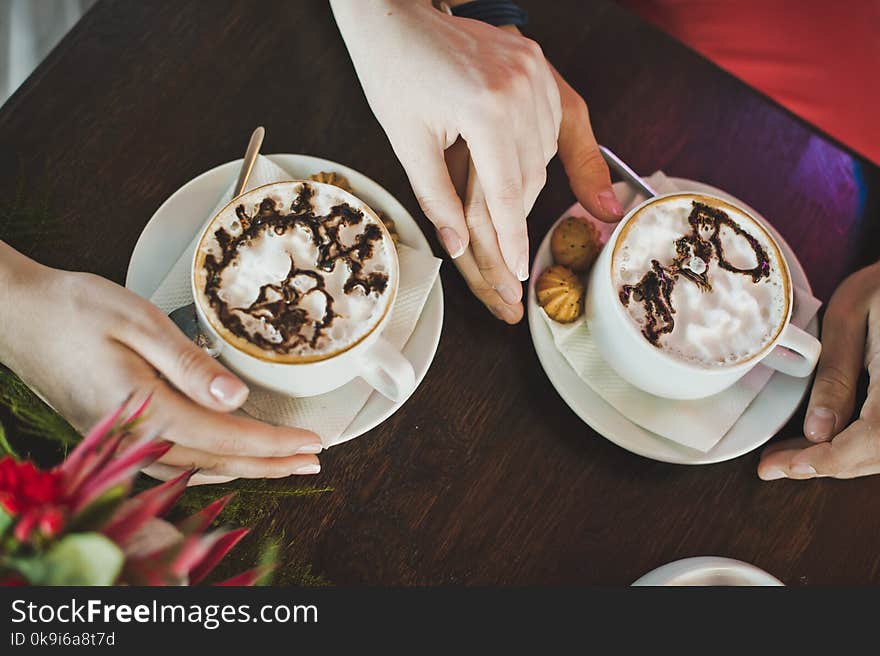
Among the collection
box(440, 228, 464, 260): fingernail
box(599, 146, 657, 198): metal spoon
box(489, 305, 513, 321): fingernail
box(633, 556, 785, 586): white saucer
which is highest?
box(599, 146, 657, 198): metal spoon

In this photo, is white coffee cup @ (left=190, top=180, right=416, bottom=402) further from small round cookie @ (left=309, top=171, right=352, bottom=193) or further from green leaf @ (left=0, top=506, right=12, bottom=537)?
green leaf @ (left=0, top=506, right=12, bottom=537)

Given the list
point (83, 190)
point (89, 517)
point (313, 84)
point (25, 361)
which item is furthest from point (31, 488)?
point (313, 84)

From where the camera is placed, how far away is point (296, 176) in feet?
3.08

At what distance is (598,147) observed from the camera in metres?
0.98

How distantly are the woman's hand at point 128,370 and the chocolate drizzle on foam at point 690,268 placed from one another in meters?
0.40

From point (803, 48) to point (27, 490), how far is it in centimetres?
136

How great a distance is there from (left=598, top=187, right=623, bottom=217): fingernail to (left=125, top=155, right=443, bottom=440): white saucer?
0.23 m

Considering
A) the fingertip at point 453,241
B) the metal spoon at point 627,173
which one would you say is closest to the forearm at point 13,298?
the fingertip at point 453,241

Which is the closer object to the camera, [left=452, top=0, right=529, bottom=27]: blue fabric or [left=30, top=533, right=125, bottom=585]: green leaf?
[left=30, top=533, right=125, bottom=585]: green leaf

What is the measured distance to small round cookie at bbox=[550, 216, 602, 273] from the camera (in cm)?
93

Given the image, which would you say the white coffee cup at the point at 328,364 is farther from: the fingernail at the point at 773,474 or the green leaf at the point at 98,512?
the fingernail at the point at 773,474

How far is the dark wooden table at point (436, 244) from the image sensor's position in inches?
35.0

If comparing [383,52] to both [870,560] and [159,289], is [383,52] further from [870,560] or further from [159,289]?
[870,560]

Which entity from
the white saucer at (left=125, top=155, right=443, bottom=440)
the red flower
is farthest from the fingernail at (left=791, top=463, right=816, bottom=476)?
the red flower
